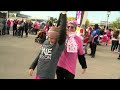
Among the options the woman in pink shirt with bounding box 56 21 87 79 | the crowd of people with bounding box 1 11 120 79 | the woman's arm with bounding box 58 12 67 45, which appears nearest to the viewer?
the woman's arm with bounding box 58 12 67 45

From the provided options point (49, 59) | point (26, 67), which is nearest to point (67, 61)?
point (49, 59)

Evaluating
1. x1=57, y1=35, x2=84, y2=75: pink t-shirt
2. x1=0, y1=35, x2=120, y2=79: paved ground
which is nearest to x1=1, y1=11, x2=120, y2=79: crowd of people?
x1=57, y1=35, x2=84, y2=75: pink t-shirt

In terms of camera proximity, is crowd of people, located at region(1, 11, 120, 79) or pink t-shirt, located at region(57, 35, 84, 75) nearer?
crowd of people, located at region(1, 11, 120, 79)

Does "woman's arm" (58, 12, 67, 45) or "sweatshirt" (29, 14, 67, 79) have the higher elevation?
"woman's arm" (58, 12, 67, 45)

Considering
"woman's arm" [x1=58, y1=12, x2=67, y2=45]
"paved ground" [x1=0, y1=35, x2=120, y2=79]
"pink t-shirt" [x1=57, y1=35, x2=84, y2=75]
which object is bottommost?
"paved ground" [x1=0, y1=35, x2=120, y2=79]

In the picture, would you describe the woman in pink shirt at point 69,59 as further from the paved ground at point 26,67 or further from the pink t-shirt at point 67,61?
the paved ground at point 26,67

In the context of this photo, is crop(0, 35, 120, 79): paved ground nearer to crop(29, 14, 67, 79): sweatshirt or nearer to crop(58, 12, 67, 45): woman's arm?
crop(29, 14, 67, 79): sweatshirt

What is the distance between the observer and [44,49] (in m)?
3.31

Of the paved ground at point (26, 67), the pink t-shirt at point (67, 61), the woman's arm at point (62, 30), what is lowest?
the paved ground at point (26, 67)

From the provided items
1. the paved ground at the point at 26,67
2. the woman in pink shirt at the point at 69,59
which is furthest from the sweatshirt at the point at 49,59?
the paved ground at the point at 26,67

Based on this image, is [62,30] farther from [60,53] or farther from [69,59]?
[69,59]

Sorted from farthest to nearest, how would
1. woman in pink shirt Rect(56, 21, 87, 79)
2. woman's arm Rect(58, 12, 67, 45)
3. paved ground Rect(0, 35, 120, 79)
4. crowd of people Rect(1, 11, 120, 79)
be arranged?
paved ground Rect(0, 35, 120, 79) → woman in pink shirt Rect(56, 21, 87, 79) → crowd of people Rect(1, 11, 120, 79) → woman's arm Rect(58, 12, 67, 45)
